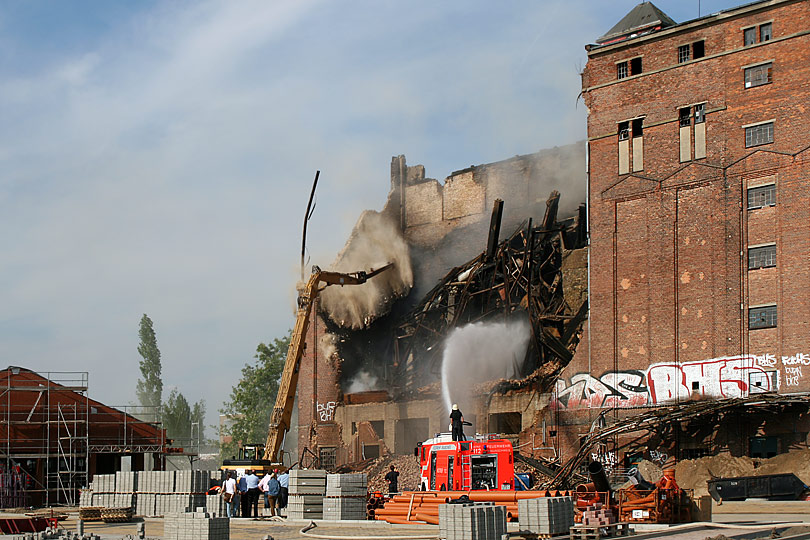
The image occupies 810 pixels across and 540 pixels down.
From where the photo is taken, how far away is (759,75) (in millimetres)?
35000

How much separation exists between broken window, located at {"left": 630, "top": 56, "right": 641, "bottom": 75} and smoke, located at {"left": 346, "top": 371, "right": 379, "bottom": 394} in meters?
20.5

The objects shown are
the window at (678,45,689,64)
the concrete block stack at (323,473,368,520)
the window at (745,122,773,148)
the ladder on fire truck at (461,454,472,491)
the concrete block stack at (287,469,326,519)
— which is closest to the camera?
the ladder on fire truck at (461,454,472,491)

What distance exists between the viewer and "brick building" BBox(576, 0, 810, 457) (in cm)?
3362

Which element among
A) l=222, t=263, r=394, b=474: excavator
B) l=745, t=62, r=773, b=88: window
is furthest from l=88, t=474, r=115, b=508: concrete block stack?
l=745, t=62, r=773, b=88: window

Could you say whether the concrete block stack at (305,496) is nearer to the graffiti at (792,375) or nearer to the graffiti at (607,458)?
the graffiti at (607,458)

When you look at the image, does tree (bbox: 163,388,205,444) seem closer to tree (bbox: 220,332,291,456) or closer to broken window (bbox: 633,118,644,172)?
tree (bbox: 220,332,291,456)

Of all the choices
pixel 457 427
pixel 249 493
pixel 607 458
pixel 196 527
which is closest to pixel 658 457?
pixel 607 458

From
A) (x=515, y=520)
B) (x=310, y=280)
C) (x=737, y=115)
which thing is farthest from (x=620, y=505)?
(x=310, y=280)

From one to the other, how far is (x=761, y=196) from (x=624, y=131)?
234 inches

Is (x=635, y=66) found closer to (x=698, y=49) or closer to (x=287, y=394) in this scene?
(x=698, y=49)

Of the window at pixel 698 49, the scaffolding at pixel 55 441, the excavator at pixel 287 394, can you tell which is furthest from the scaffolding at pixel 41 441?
the window at pixel 698 49

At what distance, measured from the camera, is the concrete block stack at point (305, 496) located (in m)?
26.0

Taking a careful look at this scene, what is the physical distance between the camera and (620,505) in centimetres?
1945

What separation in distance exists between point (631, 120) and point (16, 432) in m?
26.7
